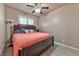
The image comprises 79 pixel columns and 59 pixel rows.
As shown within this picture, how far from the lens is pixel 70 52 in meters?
1.68

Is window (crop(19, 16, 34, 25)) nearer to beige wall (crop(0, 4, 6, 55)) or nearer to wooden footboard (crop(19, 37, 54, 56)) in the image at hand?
beige wall (crop(0, 4, 6, 55))

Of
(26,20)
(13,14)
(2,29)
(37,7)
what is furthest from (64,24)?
(2,29)

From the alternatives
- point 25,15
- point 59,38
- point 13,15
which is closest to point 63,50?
point 59,38

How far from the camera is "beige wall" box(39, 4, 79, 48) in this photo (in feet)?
5.41

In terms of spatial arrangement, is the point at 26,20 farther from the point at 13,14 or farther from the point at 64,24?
the point at 64,24

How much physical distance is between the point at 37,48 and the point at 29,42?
0.34 metres

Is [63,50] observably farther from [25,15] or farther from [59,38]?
[25,15]

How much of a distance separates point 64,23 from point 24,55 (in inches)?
38.9

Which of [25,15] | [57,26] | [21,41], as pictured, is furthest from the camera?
[57,26]

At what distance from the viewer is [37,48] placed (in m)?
1.89

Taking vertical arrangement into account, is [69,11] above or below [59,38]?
above

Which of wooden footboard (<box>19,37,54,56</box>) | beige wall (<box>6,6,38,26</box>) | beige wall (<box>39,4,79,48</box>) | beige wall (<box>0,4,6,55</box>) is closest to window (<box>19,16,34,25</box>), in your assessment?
beige wall (<box>6,6,38,26</box>)

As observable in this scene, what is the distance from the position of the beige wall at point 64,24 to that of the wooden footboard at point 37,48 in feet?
0.60

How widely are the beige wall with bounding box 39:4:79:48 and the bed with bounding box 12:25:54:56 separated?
0.15 metres
